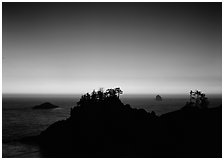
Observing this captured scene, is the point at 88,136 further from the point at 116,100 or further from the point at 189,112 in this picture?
the point at 189,112

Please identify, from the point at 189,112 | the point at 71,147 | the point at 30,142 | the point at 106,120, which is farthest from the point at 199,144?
the point at 30,142

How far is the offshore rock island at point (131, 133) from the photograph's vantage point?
23819mm

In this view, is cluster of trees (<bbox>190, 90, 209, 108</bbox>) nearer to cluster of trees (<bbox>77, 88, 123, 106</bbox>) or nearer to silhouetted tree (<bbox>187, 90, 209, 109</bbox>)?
silhouetted tree (<bbox>187, 90, 209, 109</bbox>)

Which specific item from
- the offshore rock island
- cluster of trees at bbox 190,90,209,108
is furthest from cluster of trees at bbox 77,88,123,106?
cluster of trees at bbox 190,90,209,108

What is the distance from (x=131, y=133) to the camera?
96.2 feet

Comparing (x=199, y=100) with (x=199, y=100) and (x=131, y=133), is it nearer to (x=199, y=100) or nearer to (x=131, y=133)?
(x=199, y=100)

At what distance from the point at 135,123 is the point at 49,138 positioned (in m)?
17.5

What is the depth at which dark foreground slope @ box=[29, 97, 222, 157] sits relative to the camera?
938 inches

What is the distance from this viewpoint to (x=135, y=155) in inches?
928

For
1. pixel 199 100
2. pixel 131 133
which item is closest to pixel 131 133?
pixel 131 133

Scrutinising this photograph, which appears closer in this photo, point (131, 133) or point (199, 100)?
point (131, 133)

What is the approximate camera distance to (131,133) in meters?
29.3

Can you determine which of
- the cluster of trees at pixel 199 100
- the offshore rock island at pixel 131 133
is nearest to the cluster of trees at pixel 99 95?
the offshore rock island at pixel 131 133

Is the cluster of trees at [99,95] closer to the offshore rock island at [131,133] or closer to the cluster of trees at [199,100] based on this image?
the offshore rock island at [131,133]
